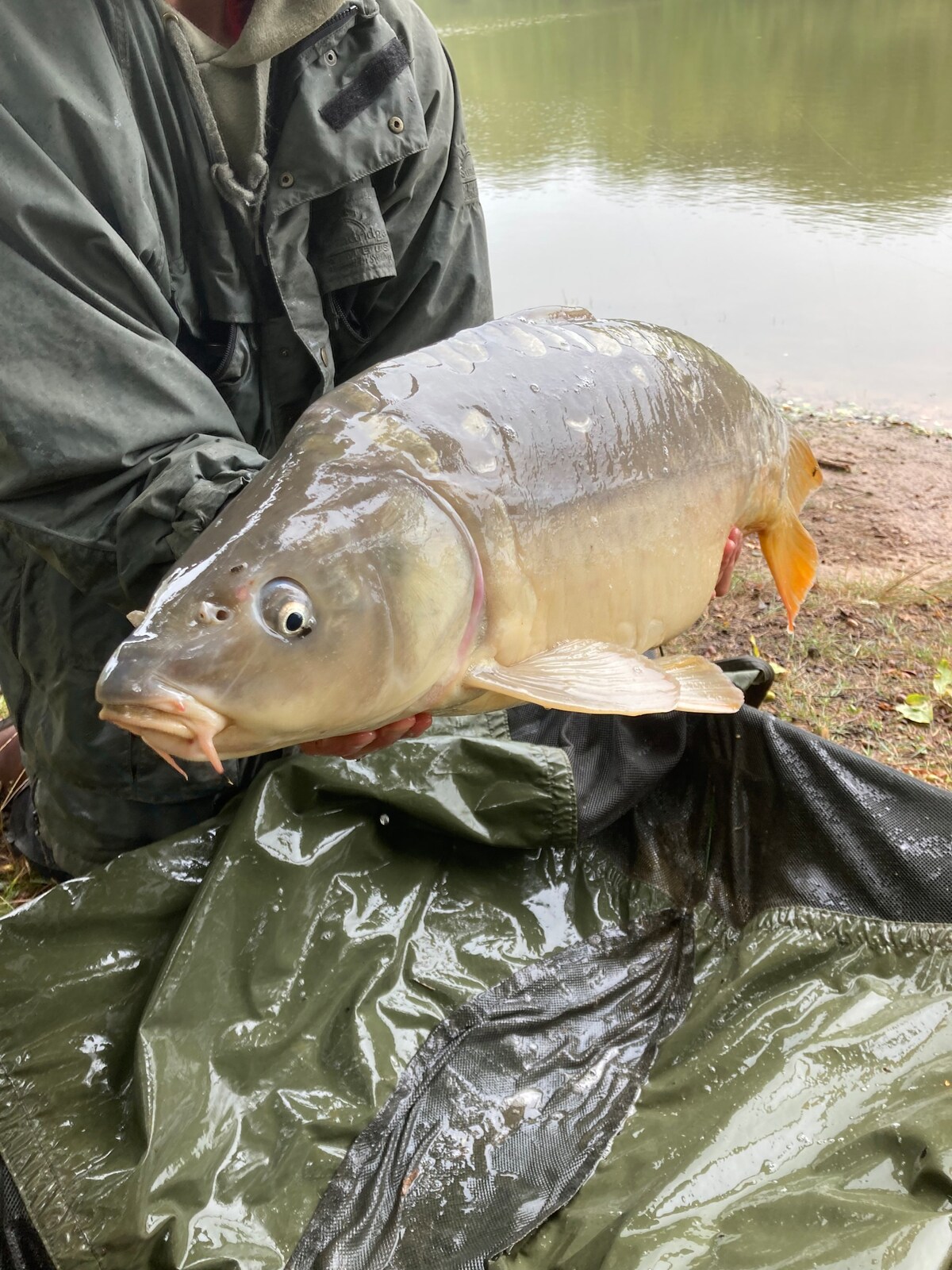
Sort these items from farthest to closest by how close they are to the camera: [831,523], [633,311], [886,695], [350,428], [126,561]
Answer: [633,311] < [831,523] < [886,695] < [126,561] < [350,428]

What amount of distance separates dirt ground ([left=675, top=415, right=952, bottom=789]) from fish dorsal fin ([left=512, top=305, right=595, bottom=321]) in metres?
1.11

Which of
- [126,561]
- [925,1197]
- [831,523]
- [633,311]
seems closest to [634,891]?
[925,1197]

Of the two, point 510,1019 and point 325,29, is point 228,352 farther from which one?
point 510,1019

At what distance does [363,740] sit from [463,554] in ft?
0.85

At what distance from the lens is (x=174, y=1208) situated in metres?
1.20

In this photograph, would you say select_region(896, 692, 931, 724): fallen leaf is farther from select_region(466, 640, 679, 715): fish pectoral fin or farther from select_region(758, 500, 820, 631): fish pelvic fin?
select_region(466, 640, 679, 715): fish pectoral fin

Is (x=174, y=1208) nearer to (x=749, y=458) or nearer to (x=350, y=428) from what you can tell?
(x=350, y=428)

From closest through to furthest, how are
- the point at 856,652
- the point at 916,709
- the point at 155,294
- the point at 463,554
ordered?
1. the point at 463,554
2. the point at 155,294
3. the point at 916,709
4. the point at 856,652

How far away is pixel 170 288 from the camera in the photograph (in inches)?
62.5

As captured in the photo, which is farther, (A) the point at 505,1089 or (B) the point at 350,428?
(A) the point at 505,1089

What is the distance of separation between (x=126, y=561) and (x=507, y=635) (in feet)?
1.60

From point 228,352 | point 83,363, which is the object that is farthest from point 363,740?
point 228,352

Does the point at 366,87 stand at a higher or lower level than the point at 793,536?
higher

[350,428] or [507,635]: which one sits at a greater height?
[350,428]
